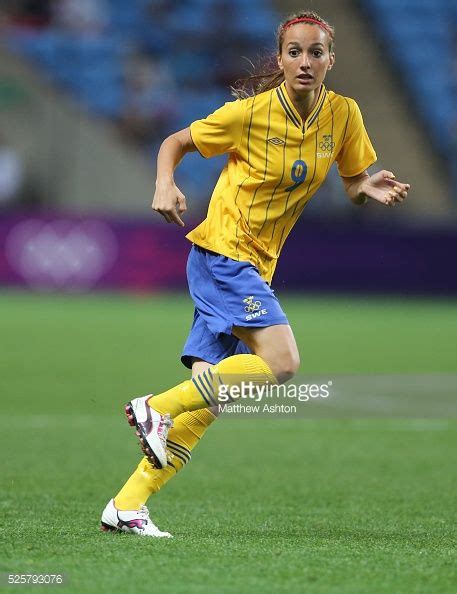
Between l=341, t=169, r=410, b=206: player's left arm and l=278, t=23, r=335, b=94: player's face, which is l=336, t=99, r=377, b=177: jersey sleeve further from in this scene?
l=278, t=23, r=335, b=94: player's face

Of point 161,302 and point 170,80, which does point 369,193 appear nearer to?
point 161,302

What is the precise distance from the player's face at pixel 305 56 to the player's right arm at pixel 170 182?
476 millimetres

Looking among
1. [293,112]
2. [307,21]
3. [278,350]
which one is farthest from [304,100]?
[278,350]

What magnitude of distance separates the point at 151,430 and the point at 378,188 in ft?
4.59

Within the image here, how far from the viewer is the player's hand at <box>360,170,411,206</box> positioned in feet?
15.7

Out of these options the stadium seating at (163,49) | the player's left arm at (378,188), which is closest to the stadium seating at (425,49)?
the stadium seating at (163,49)

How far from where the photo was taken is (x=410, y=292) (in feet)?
60.9

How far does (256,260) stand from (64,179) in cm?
Result: 1488

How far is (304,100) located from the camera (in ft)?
15.5

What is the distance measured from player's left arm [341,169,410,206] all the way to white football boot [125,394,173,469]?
4.11 feet

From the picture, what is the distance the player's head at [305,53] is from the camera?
465 cm

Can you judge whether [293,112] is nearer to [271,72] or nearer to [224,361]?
[271,72]

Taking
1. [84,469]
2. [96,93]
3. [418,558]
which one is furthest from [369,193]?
[96,93]

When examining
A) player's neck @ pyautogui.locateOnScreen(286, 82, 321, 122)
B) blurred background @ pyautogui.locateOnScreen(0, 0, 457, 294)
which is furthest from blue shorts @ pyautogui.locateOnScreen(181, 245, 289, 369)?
blurred background @ pyautogui.locateOnScreen(0, 0, 457, 294)
